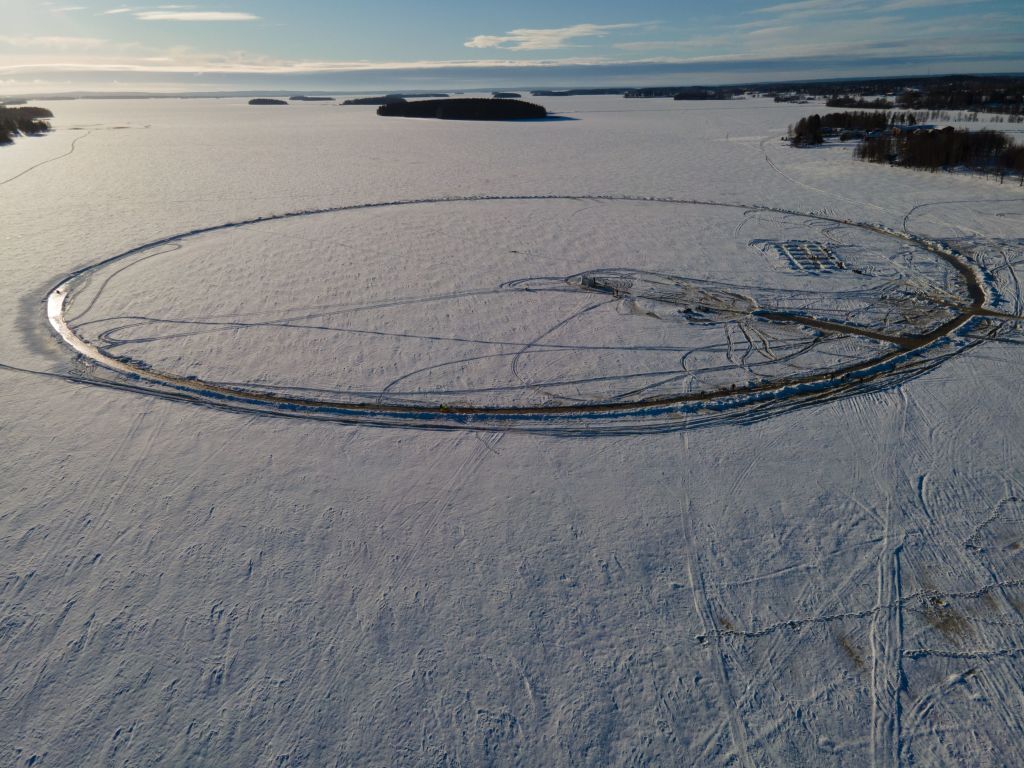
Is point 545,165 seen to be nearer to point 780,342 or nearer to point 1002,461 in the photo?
point 780,342

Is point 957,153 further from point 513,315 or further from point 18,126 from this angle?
point 18,126

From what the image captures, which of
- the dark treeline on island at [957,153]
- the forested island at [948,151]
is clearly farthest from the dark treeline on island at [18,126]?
the dark treeline on island at [957,153]

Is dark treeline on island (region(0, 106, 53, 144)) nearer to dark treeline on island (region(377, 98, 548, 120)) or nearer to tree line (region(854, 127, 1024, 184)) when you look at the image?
dark treeline on island (region(377, 98, 548, 120))

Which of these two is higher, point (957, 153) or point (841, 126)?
point (957, 153)

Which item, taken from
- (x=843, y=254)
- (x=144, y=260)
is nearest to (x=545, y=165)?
(x=843, y=254)

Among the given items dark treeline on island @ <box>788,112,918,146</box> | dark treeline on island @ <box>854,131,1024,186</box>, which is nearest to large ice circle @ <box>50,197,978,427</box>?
dark treeline on island @ <box>854,131,1024,186</box>

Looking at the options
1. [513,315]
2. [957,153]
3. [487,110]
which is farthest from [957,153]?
[487,110]
